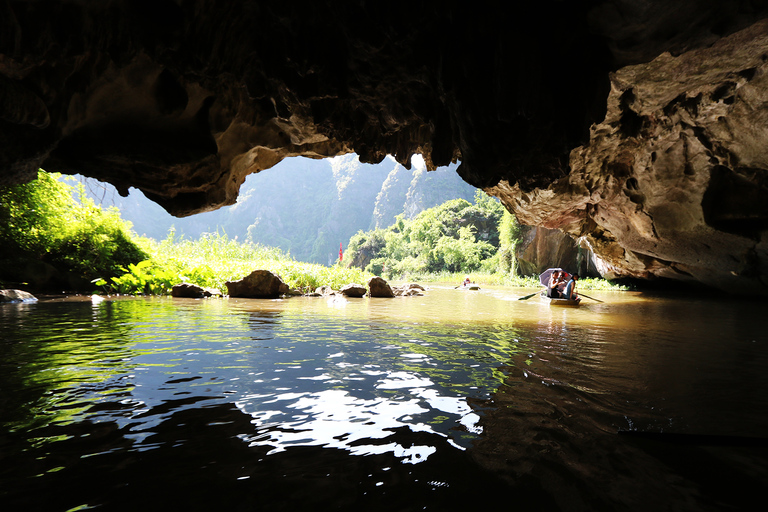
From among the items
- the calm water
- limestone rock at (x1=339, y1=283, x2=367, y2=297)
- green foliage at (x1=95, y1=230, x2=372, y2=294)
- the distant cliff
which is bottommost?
the calm water

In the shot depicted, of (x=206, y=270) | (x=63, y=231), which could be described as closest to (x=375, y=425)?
(x=206, y=270)

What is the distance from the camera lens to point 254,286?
1030 cm

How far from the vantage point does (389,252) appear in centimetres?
4825

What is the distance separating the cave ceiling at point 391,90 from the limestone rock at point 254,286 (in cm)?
352

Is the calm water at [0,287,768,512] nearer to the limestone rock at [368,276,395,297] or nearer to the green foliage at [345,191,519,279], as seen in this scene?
the limestone rock at [368,276,395,297]

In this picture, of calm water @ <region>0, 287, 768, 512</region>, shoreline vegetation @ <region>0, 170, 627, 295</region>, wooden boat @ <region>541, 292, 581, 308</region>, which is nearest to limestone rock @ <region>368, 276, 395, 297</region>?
shoreline vegetation @ <region>0, 170, 627, 295</region>

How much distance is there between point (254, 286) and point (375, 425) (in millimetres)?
8978

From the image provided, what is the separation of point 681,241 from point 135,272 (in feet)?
46.6

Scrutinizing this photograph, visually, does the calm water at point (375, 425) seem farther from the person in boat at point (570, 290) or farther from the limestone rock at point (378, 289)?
the limestone rock at point (378, 289)

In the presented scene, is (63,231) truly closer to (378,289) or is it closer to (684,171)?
(378,289)

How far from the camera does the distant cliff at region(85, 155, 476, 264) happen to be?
101756 millimetres

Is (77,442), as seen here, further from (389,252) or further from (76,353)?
(389,252)

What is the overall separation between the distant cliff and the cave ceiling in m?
88.4

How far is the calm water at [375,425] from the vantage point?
1.43 metres
